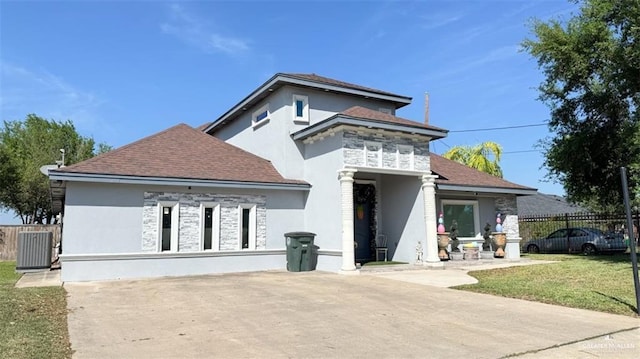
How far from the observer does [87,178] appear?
42.5 feet

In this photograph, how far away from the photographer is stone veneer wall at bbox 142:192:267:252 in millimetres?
14055

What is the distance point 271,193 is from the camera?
1622cm

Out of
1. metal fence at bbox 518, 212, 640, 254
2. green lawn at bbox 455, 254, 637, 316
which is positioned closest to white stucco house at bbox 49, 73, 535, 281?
green lawn at bbox 455, 254, 637, 316

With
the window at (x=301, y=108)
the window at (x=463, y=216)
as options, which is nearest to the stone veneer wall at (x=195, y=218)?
the window at (x=301, y=108)

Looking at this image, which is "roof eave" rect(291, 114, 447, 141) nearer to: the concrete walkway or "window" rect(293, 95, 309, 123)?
"window" rect(293, 95, 309, 123)

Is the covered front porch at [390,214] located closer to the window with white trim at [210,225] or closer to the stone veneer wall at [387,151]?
the stone veneer wall at [387,151]

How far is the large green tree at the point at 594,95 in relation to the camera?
14781mm

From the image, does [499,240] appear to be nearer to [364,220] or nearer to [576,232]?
[364,220]

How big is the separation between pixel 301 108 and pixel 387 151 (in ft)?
12.8

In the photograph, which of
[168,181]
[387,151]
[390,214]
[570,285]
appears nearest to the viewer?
[570,285]

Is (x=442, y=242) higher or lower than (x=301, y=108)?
lower

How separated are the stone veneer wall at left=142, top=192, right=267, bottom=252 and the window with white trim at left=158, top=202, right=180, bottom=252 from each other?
110mm

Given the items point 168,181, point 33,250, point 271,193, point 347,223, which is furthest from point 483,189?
point 33,250

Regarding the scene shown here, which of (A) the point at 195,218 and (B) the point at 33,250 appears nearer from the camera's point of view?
(A) the point at 195,218
